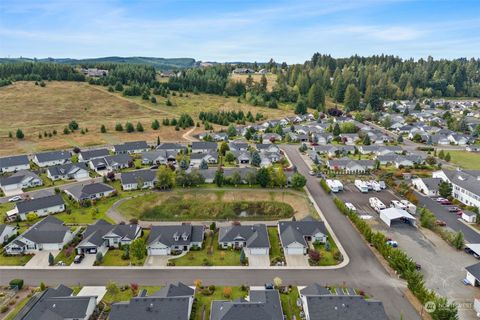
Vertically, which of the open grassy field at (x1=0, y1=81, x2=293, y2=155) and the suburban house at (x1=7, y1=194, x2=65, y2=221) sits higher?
the open grassy field at (x1=0, y1=81, x2=293, y2=155)

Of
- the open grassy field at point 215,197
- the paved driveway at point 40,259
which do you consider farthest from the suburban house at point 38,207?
the paved driveway at point 40,259

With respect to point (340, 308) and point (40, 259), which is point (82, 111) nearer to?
point (40, 259)

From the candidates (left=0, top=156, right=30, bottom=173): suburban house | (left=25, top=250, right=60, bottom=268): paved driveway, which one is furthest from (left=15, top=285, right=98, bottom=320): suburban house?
(left=0, top=156, right=30, bottom=173): suburban house

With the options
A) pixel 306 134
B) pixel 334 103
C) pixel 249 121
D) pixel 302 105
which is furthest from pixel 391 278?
pixel 334 103

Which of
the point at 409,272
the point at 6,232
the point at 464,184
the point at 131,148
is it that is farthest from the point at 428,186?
the point at 6,232

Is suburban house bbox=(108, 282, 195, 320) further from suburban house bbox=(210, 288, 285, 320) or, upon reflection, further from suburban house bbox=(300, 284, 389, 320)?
suburban house bbox=(300, 284, 389, 320)

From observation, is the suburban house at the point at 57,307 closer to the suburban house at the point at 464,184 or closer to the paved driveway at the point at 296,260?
the paved driveway at the point at 296,260
